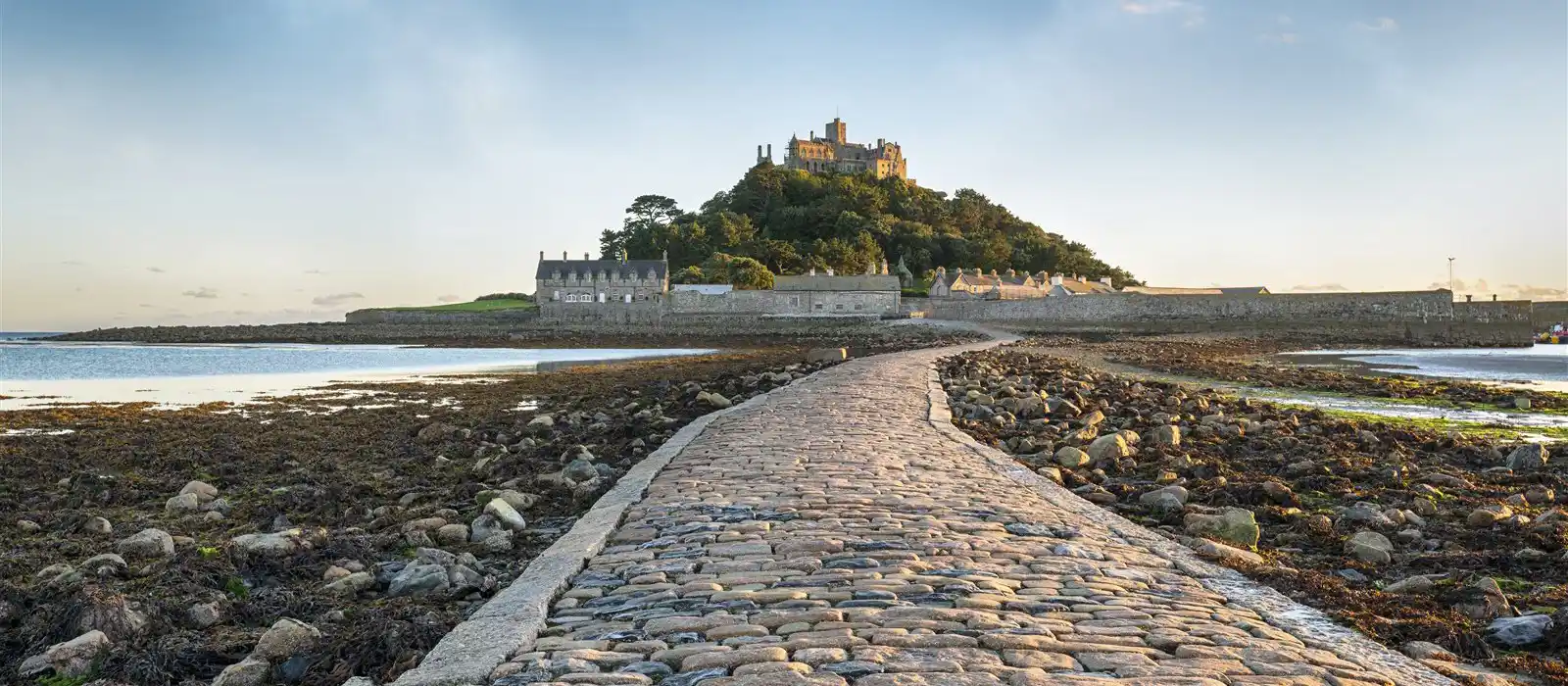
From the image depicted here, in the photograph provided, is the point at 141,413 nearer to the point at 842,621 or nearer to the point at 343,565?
the point at 343,565

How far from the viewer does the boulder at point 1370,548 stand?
575cm

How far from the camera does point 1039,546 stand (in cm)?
544

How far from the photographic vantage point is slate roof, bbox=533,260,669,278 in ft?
290

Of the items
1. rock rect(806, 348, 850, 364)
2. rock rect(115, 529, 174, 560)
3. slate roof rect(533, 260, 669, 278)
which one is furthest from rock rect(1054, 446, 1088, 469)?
slate roof rect(533, 260, 669, 278)

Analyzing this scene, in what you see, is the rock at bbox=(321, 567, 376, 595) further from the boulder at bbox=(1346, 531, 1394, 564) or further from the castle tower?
the castle tower

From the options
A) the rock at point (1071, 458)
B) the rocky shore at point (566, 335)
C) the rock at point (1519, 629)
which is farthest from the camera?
the rocky shore at point (566, 335)

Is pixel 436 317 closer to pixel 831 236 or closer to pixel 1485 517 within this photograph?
pixel 831 236

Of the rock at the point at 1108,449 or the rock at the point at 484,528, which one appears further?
the rock at the point at 1108,449

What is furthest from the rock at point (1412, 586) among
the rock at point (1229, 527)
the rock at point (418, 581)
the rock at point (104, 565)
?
the rock at point (104, 565)

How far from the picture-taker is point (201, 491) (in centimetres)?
862

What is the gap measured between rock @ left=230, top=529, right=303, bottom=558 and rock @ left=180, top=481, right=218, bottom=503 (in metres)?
2.45

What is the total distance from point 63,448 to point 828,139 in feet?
390

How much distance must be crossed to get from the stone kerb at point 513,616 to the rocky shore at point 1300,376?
52.4 feet

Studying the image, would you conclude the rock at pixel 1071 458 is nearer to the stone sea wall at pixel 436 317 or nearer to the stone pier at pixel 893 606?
the stone pier at pixel 893 606
